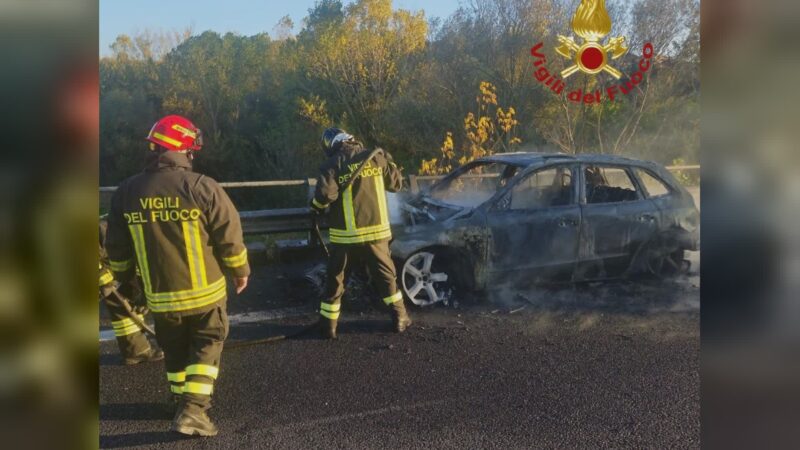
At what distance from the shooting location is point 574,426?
311 cm

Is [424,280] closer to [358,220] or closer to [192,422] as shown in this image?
[358,220]

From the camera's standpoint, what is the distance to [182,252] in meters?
3.08

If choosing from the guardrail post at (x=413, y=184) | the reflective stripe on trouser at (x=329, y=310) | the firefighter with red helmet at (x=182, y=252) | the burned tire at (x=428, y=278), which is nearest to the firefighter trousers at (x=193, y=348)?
the firefighter with red helmet at (x=182, y=252)

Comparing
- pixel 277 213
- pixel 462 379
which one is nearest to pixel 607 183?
pixel 462 379

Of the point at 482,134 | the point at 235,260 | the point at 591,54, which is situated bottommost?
the point at 235,260

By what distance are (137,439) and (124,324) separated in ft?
2.32

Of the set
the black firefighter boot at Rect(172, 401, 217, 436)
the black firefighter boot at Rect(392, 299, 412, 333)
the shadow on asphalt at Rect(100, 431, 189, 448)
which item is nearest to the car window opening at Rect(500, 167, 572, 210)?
the black firefighter boot at Rect(392, 299, 412, 333)

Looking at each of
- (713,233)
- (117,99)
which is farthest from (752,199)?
(117,99)

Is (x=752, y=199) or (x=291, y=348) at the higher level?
(x=752, y=199)

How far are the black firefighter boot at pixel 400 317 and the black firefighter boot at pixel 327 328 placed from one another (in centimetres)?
31

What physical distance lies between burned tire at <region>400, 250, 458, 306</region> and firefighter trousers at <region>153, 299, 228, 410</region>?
963mm

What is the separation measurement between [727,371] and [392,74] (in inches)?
85.0

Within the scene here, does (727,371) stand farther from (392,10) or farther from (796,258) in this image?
(392,10)

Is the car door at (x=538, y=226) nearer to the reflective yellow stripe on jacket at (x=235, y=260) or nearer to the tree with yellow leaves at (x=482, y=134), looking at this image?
the tree with yellow leaves at (x=482, y=134)
